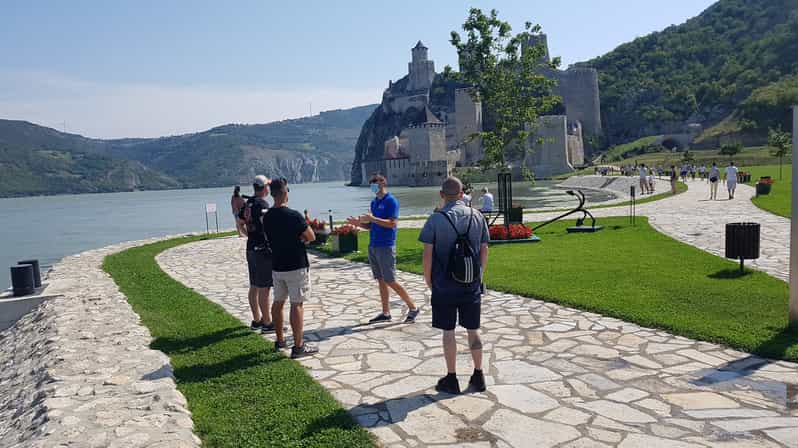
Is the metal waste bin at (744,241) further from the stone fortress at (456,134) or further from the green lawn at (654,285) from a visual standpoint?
the stone fortress at (456,134)

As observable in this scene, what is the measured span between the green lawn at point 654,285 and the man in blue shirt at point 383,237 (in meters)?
1.78

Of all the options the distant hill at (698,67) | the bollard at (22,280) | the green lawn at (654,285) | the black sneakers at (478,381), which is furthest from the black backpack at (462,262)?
the distant hill at (698,67)

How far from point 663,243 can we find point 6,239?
160 feet

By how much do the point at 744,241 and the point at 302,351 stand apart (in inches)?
307

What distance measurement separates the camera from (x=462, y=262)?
487cm

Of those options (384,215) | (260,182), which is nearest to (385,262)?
(384,215)

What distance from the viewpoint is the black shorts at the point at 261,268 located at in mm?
7246

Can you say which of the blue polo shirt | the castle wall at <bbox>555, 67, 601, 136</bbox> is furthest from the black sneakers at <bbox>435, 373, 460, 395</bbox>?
the castle wall at <bbox>555, 67, 601, 136</bbox>

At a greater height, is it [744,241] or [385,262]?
[385,262]

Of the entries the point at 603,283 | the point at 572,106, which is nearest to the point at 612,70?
the point at 572,106

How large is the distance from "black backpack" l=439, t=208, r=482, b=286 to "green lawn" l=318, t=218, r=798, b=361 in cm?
340

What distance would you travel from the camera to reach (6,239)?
44750 mm

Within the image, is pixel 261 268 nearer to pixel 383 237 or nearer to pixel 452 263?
pixel 383 237

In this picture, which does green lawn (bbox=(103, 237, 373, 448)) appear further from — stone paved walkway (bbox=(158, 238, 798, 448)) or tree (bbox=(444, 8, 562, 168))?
tree (bbox=(444, 8, 562, 168))
